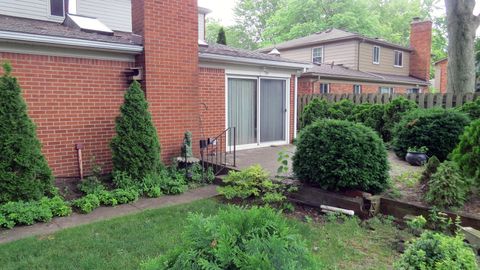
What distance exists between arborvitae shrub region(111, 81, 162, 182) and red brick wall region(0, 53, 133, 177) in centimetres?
83

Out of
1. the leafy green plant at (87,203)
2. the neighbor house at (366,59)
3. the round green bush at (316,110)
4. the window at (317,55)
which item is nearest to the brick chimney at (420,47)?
the neighbor house at (366,59)

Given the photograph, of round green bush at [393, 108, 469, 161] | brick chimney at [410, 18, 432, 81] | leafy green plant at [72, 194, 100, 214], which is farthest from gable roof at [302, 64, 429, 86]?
leafy green plant at [72, 194, 100, 214]

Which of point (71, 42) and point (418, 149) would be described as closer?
point (71, 42)

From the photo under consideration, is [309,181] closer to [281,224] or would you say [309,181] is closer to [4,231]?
[281,224]

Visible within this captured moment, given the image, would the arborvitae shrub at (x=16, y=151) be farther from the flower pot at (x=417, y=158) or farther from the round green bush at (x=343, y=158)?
the flower pot at (x=417, y=158)

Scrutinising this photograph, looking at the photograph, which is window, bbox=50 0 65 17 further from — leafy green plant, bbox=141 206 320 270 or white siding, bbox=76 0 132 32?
leafy green plant, bbox=141 206 320 270

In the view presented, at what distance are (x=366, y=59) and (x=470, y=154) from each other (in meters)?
18.3

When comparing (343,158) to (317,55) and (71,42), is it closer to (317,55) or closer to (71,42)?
(71,42)

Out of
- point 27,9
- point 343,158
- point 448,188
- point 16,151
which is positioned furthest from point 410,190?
point 27,9

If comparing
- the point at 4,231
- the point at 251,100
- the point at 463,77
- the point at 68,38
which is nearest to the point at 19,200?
the point at 4,231

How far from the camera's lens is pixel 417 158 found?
713 centimetres

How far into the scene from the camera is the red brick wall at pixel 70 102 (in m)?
5.90

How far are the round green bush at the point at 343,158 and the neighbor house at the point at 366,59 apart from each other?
12597 mm

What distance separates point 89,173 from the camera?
650 centimetres
